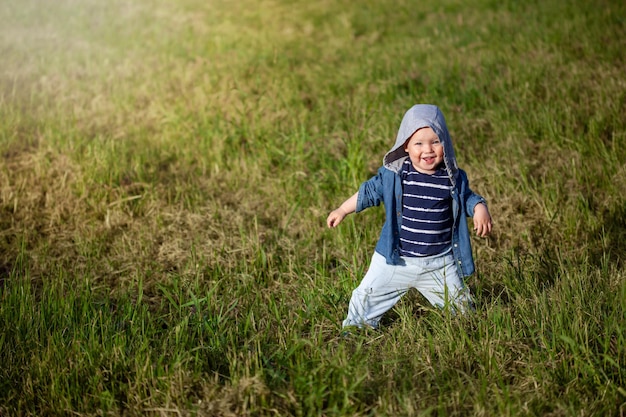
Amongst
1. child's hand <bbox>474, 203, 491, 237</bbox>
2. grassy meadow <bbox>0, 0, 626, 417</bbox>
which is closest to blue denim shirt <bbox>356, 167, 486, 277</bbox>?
child's hand <bbox>474, 203, 491, 237</bbox>

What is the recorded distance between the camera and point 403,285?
3227mm

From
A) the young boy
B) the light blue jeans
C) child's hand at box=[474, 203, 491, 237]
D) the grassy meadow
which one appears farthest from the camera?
the light blue jeans

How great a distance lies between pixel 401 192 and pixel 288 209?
163 cm

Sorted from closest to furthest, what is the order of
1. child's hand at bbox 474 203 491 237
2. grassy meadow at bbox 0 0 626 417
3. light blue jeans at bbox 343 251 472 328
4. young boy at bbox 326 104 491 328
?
grassy meadow at bbox 0 0 626 417 < child's hand at bbox 474 203 491 237 < young boy at bbox 326 104 491 328 < light blue jeans at bbox 343 251 472 328

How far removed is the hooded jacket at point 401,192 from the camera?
3.04 meters

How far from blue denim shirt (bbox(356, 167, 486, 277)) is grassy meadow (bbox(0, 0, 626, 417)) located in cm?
26

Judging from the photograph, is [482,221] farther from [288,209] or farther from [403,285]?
[288,209]

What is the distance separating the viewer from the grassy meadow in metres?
2.78

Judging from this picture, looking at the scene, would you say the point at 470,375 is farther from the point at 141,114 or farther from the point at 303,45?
the point at 303,45

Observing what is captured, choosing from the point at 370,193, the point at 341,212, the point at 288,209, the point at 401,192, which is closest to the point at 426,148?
the point at 401,192

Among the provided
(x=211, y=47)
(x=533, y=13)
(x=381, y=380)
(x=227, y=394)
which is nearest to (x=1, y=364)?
(x=227, y=394)

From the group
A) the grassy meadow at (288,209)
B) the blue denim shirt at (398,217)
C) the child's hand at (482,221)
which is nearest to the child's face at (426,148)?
the blue denim shirt at (398,217)

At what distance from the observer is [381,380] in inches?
110

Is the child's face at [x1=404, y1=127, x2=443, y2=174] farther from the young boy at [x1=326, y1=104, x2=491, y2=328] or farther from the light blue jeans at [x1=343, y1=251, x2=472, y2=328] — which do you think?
the light blue jeans at [x1=343, y1=251, x2=472, y2=328]
